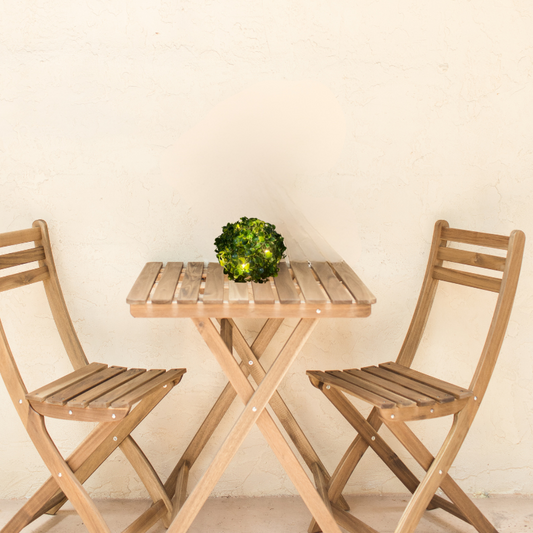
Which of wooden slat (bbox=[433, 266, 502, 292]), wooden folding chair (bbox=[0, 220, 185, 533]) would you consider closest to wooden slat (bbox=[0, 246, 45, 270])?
wooden folding chair (bbox=[0, 220, 185, 533])

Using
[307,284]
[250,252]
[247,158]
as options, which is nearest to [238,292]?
[250,252]

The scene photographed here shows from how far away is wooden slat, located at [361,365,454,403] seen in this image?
6.04 feet

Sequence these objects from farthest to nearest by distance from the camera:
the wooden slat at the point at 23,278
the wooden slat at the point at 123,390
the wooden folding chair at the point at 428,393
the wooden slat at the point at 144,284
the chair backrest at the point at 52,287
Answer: the chair backrest at the point at 52,287, the wooden slat at the point at 23,278, the wooden folding chair at the point at 428,393, the wooden slat at the point at 123,390, the wooden slat at the point at 144,284

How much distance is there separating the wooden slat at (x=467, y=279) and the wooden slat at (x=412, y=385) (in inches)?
18.2

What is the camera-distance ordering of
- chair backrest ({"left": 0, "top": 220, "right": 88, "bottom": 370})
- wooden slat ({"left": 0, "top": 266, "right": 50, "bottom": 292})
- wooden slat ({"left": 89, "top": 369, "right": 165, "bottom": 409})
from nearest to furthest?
wooden slat ({"left": 89, "top": 369, "right": 165, "bottom": 409}) → wooden slat ({"left": 0, "top": 266, "right": 50, "bottom": 292}) → chair backrest ({"left": 0, "top": 220, "right": 88, "bottom": 370})

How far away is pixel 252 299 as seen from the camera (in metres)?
1.70

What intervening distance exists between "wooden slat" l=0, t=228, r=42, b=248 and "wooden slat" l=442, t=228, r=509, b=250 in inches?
70.5

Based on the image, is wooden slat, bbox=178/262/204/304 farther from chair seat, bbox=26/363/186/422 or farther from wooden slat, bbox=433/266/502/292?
wooden slat, bbox=433/266/502/292

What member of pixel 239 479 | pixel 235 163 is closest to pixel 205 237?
pixel 235 163

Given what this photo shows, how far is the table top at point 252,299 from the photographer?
1598mm

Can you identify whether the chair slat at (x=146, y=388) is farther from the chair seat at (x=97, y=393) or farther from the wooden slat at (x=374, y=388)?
the wooden slat at (x=374, y=388)

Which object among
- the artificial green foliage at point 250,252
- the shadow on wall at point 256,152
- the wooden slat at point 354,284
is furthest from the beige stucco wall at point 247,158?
the artificial green foliage at point 250,252

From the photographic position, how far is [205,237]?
90.5 inches

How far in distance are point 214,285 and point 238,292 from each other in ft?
0.48
